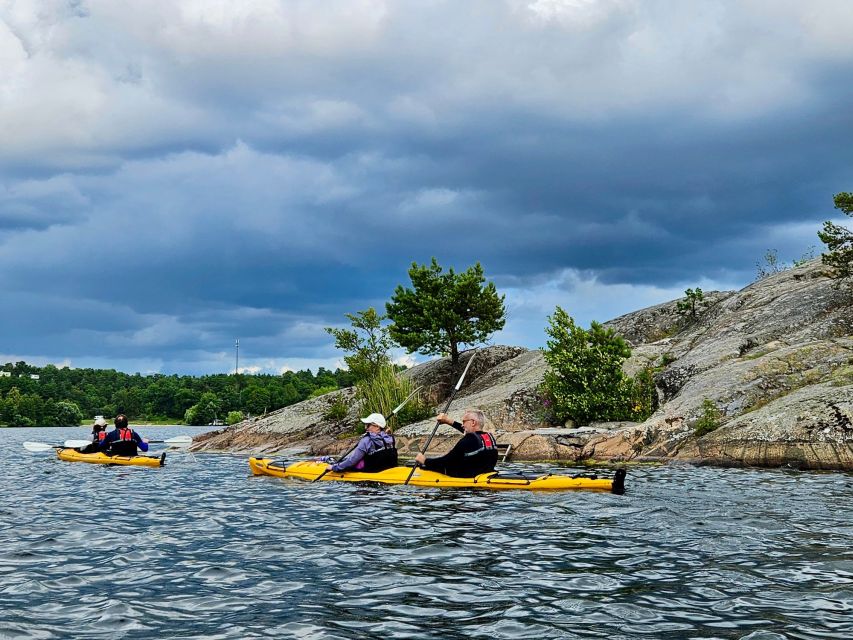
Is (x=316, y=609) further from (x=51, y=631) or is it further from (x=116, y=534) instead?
(x=116, y=534)

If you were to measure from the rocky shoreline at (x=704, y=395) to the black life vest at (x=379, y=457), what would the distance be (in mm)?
10005

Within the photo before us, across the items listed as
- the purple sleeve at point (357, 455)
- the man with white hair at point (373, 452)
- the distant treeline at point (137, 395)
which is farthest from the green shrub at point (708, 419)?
the distant treeline at point (137, 395)

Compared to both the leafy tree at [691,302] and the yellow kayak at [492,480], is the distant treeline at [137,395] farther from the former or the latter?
the yellow kayak at [492,480]

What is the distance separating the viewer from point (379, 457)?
1761 cm

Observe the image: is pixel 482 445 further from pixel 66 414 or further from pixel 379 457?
pixel 66 414

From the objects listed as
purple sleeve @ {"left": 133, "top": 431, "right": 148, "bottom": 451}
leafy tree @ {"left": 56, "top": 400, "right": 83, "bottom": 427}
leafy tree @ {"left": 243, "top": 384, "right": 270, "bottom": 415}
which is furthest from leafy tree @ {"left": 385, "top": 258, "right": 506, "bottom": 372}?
leafy tree @ {"left": 56, "top": 400, "right": 83, "bottom": 427}

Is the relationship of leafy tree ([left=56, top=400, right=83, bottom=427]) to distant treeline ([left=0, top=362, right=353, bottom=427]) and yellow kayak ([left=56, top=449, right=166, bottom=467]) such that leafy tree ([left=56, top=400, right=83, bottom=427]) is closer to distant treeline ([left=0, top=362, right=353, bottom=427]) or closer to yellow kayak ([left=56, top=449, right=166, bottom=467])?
distant treeline ([left=0, top=362, right=353, bottom=427])

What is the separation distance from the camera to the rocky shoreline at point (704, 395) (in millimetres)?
21328

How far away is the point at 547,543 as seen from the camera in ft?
32.1

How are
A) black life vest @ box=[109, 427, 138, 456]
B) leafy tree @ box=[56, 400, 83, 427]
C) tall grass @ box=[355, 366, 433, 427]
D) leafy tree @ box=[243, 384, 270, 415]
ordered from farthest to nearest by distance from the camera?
leafy tree @ box=[243, 384, 270, 415] → leafy tree @ box=[56, 400, 83, 427] → tall grass @ box=[355, 366, 433, 427] → black life vest @ box=[109, 427, 138, 456]

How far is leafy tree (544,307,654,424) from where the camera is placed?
102 feet

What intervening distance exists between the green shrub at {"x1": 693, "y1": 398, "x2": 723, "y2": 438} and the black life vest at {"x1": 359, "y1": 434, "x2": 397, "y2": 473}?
36.8 ft

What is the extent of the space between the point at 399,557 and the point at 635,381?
1017 inches

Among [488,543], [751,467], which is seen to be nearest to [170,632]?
[488,543]
